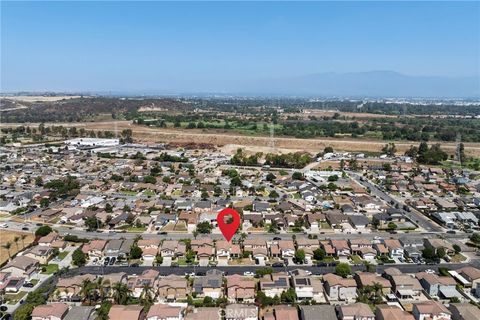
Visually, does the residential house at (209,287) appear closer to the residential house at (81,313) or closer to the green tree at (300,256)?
the residential house at (81,313)

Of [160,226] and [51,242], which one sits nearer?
[51,242]

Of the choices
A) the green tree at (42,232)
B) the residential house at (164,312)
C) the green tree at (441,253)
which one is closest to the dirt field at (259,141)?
the green tree at (42,232)

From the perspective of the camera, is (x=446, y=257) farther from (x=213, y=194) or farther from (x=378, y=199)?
(x=213, y=194)

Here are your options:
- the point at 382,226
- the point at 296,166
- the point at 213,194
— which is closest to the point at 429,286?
the point at 382,226

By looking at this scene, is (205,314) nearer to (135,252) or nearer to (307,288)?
Answer: (307,288)

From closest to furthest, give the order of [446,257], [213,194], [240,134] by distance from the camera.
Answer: [446,257], [213,194], [240,134]

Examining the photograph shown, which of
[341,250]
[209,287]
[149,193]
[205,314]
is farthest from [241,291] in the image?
[149,193]
